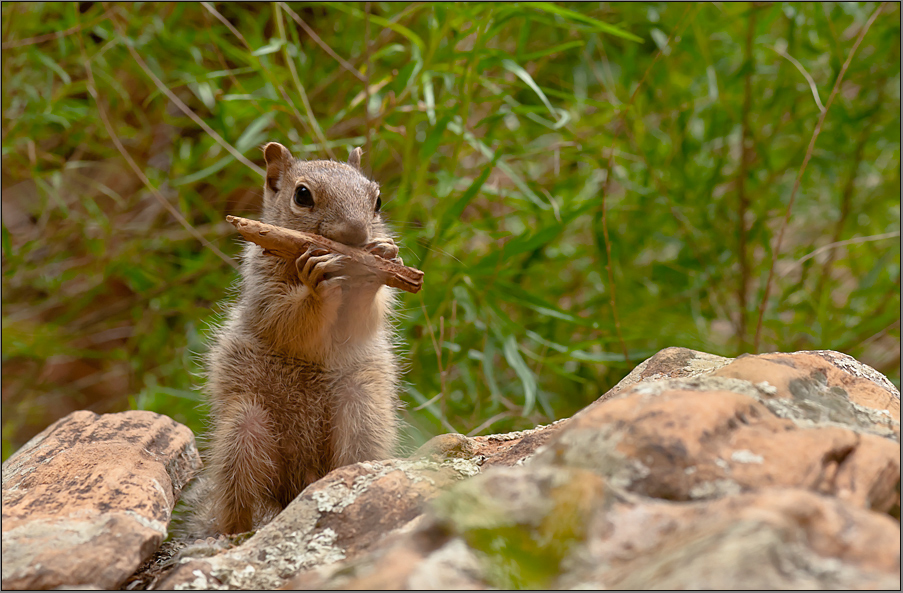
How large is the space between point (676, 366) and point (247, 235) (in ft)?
4.45

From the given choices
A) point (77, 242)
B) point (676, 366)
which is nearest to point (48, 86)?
point (77, 242)

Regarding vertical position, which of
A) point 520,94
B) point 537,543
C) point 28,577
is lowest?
point 28,577

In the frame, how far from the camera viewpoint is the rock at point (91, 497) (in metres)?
1.46

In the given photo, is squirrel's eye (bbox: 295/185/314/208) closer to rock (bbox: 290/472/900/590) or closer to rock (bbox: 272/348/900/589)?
rock (bbox: 272/348/900/589)

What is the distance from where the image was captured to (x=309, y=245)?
2.37m

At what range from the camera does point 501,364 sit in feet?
13.5

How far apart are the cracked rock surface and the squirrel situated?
60 cm

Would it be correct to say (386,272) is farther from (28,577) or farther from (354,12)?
(354,12)

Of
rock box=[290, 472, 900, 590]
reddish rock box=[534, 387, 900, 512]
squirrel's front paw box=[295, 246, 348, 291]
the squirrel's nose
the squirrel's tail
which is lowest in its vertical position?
the squirrel's tail

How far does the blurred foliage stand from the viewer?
336 centimetres

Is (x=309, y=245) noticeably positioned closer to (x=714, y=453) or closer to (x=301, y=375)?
(x=301, y=375)

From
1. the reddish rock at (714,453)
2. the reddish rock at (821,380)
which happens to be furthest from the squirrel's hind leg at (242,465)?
the reddish rock at (821,380)

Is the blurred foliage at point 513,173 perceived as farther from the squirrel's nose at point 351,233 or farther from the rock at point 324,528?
the rock at point 324,528

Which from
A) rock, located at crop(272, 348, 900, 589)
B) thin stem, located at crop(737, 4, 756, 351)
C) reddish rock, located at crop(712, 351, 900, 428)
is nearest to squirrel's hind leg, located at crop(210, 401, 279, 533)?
rock, located at crop(272, 348, 900, 589)
